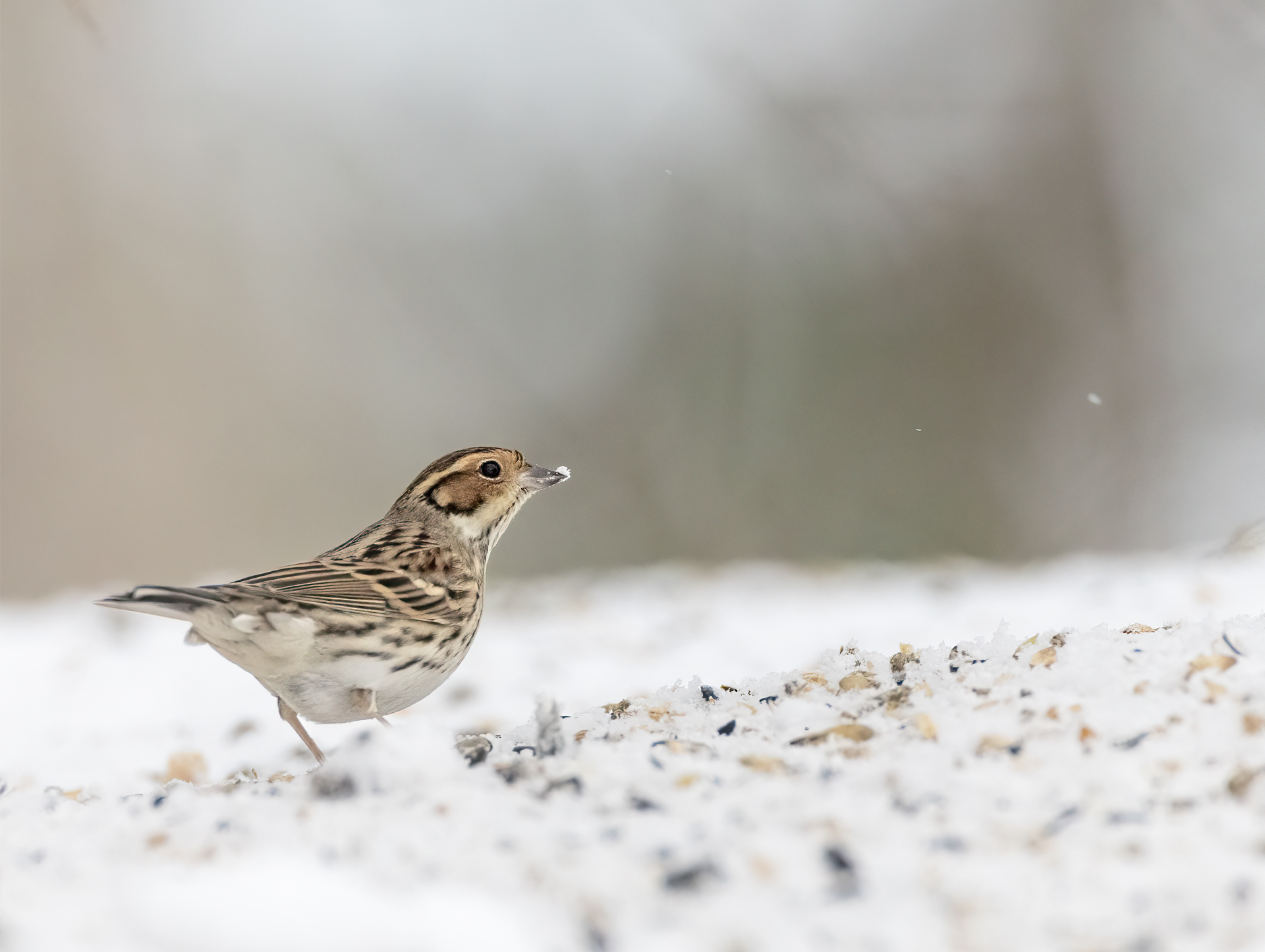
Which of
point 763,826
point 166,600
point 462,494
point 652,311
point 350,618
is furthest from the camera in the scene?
point 652,311

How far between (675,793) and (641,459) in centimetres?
835

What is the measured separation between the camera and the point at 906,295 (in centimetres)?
1023

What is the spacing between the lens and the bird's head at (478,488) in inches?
158

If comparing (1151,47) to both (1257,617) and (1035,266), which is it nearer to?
(1035,266)

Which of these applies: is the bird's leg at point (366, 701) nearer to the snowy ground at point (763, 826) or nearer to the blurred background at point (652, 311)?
the snowy ground at point (763, 826)

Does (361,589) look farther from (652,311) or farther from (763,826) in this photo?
(652,311)

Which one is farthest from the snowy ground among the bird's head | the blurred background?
the blurred background

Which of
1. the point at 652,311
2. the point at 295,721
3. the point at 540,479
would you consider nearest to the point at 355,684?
the point at 295,721

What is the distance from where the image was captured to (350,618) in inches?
124

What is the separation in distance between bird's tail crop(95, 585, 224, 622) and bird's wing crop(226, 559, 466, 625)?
0.11 m

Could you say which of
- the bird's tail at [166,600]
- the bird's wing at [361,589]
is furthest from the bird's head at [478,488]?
the bird's tail at [166,600]

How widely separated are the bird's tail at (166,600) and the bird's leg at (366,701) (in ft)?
1.90

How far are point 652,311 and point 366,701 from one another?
8378mm

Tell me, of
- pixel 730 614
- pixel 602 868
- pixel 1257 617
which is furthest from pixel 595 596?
pixel 602 868
